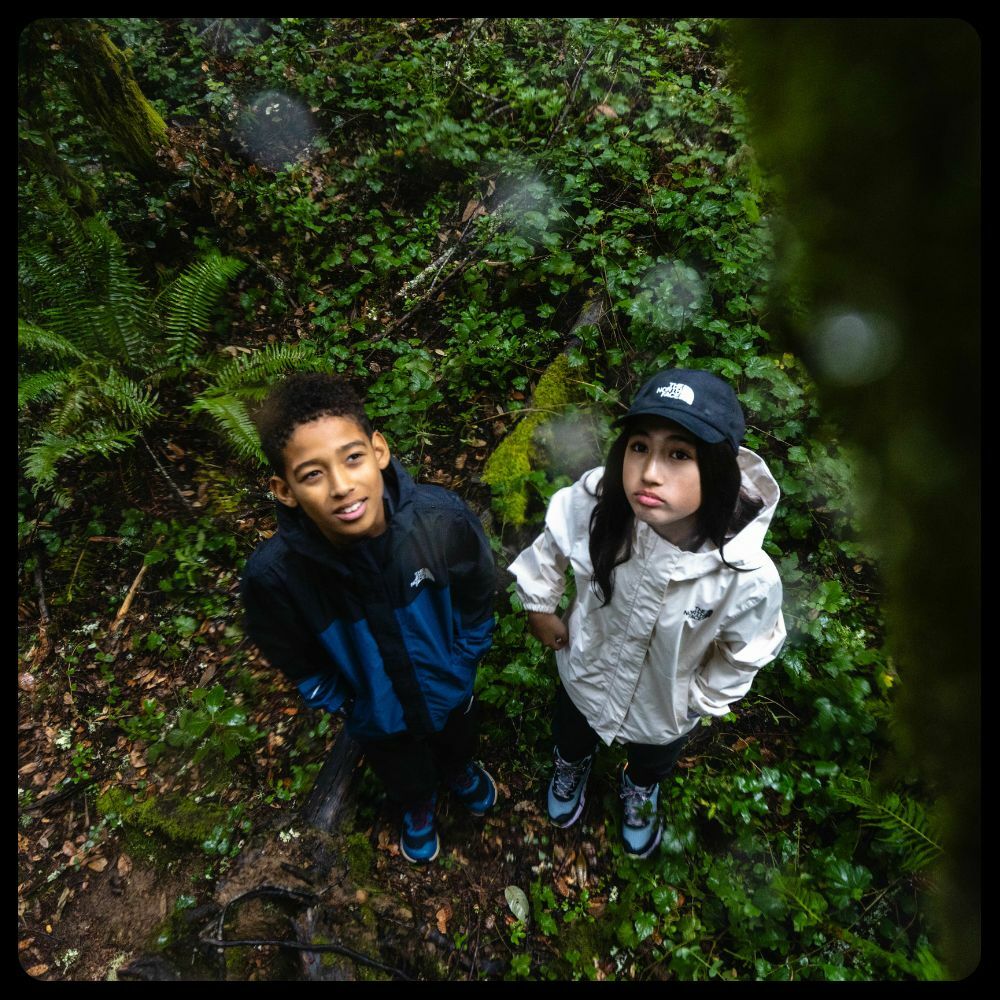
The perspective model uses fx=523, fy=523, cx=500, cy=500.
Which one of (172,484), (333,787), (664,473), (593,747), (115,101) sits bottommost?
(333,787)

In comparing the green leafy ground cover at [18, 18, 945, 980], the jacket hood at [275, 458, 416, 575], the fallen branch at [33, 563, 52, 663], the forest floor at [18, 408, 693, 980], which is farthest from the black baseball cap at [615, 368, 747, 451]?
the fallen branch at [33, 563, 52, 663]

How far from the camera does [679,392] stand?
1575 millimetres

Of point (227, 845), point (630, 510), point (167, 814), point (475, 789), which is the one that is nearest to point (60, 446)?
point (167, 814)

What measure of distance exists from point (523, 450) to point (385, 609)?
5.94 feet

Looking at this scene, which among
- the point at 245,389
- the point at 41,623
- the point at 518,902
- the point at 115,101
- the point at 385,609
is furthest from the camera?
the point at 115,101

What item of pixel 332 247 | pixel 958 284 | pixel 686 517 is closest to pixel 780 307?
pixel 958 284

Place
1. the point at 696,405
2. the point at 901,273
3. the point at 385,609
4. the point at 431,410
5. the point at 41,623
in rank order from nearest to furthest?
the point at 901,273 < the point at 696,405 < the point at 385,609 < the point at 41,623 < the point at 431,410

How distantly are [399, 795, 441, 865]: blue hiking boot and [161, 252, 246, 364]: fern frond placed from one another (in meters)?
3.65

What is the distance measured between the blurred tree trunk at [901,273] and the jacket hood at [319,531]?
1654 millimetres

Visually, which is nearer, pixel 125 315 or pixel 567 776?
pixel 567 776

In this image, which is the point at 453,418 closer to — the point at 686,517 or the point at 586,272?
the point at 586,272

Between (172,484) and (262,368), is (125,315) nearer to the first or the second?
(262,368)

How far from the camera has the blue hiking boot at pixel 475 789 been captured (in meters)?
2.79

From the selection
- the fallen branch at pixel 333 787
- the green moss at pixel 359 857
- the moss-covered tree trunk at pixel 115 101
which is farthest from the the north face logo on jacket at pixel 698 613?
the moss-covered tree trunk at pixel 115 101
